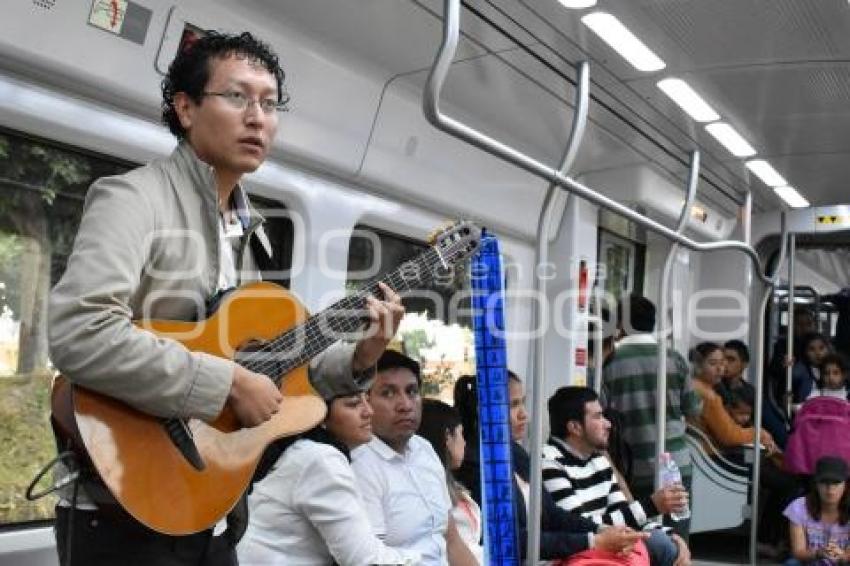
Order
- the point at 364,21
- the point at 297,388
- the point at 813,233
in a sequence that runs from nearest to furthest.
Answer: the point at 297,388 < the point at 364,21 < the point at 813,233

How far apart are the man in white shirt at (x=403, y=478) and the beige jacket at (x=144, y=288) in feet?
4.99

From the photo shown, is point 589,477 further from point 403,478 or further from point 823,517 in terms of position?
point 823,517

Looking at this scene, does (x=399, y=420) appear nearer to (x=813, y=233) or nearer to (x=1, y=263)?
(x=1, y=263)

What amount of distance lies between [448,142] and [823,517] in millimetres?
3246

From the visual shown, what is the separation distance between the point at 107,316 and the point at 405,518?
1.87 meters

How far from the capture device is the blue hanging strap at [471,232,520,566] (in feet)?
8.95

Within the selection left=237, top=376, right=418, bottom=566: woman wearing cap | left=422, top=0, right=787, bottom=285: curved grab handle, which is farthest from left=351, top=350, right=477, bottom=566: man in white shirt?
left=422, top=0, right=787, bottom=285: curved grab handle

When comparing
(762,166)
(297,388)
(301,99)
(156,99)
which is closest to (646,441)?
(762,166)

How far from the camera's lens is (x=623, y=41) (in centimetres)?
394

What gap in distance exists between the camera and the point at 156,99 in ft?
10.3

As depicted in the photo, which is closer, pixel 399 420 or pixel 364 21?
pixel 399 420

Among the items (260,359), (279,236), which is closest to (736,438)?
(279,236)

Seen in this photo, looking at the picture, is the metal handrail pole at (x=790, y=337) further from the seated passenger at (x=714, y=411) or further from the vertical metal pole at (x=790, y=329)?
the seated passenger at (x=714, y=411)

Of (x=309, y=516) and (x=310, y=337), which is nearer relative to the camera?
(x=310, y=337)
